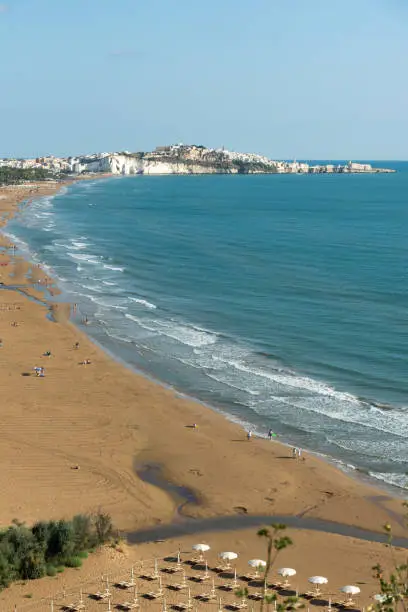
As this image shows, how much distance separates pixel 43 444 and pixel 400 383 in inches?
728

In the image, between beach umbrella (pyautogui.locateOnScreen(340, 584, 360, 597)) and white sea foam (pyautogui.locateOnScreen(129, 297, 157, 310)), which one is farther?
white sea foam (pyautogui.locateOnScreen(129, 297, 157, 310))

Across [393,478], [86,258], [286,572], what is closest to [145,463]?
[393,478]

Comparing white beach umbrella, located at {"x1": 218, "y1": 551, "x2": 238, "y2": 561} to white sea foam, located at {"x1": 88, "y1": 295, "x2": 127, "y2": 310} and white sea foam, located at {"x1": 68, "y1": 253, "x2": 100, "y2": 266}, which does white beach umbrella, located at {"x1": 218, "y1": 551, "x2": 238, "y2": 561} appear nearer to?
white sea foam, located at {"x1": 88, "y1": 295, "x2": 127, "y2": 310}

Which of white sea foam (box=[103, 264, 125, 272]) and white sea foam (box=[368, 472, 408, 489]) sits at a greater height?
white sea foam (box=[103, 264, 125, 272])

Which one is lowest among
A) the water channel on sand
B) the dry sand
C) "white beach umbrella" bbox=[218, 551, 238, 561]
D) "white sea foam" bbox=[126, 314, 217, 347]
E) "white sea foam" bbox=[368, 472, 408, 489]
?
the water channel on sand

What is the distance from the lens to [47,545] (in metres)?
21.8

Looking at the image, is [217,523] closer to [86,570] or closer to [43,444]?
[86,570]

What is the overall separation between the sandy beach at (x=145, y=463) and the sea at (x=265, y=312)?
163cm

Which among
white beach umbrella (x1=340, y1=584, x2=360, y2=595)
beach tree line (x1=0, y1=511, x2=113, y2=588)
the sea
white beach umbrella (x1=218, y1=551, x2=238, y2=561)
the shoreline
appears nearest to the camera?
white beach umbrella (x1=340, y1=584, x2=360, y2=595)

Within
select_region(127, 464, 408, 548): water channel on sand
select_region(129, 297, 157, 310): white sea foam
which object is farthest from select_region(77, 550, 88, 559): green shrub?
select_region(129, 297, 157, 310): white sea foam

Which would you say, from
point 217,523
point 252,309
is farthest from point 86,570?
point 252,309

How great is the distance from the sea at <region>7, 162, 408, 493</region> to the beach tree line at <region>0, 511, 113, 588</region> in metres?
11.8

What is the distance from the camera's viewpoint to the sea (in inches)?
1380

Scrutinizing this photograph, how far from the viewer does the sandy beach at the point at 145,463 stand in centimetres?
2462
